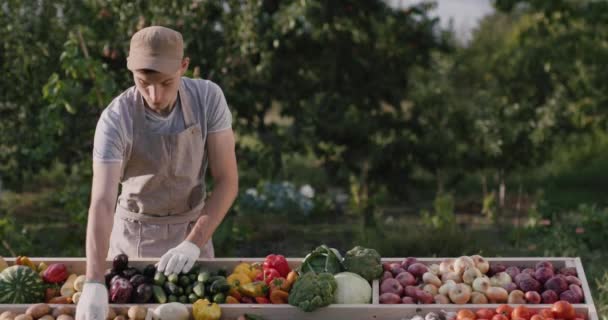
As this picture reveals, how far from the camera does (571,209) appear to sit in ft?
26.3

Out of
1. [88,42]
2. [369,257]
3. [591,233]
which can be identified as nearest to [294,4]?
[88,42]

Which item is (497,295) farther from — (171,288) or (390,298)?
(171,288)

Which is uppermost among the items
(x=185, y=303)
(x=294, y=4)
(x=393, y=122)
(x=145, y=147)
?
(x=294, y=4)

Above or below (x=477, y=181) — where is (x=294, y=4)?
above

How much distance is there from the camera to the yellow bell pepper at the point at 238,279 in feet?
10.8

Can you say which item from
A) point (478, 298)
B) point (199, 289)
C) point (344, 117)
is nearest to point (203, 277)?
point (199, 289)

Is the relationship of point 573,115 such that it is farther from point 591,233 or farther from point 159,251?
point 159,251

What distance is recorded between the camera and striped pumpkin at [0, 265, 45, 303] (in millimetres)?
3229

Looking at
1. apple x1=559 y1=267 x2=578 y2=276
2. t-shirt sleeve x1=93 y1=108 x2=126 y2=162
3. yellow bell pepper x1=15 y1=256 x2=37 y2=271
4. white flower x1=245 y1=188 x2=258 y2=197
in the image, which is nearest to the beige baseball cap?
t-shirt sleeve x1=93 y1=108 x2=126 y2=162

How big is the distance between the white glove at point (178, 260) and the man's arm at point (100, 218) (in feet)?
0.68

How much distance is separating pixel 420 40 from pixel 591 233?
2019 millimetres

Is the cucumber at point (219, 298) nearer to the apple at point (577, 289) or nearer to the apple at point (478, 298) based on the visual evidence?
the apple at point (478, 298)

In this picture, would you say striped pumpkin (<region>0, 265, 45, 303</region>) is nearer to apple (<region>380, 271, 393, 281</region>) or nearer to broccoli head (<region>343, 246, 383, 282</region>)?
broccoli head (<region>343, 246, 383, 282</region>)

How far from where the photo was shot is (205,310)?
3049 millimetres
